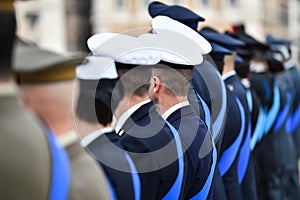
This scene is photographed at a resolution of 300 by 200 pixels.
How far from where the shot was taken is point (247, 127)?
442cm

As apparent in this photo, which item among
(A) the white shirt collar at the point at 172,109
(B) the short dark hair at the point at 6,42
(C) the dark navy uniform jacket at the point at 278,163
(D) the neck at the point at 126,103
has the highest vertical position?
(B) the short dark hair at the point at 6,42

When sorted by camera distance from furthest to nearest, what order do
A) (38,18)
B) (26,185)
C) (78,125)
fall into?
1. (38,18)
2. (78,125)
3. (26,185)

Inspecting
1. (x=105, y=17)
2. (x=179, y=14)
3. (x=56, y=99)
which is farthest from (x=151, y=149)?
(x=105, y=17)

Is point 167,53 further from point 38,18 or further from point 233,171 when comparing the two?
point 38,18

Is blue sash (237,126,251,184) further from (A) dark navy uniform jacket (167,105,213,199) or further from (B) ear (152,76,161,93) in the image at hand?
(B) ear (152,76,161,93)

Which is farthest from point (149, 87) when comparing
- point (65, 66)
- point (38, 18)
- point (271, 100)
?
point (38, 18)

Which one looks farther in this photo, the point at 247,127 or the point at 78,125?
the point at 247,127

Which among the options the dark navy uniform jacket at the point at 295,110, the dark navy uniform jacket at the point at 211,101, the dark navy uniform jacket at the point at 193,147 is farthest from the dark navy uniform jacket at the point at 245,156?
the dark navy uniform jacket at the point at 295,110

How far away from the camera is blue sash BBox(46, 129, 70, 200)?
1.85 meters

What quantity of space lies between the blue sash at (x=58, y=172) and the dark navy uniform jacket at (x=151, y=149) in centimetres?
81

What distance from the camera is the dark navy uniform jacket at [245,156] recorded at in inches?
170

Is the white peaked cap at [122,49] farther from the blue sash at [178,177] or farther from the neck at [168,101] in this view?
the blue sash at [178,177]

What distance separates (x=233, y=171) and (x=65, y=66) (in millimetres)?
2347

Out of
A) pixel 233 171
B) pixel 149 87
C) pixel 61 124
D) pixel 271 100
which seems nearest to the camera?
pixel 61 124
